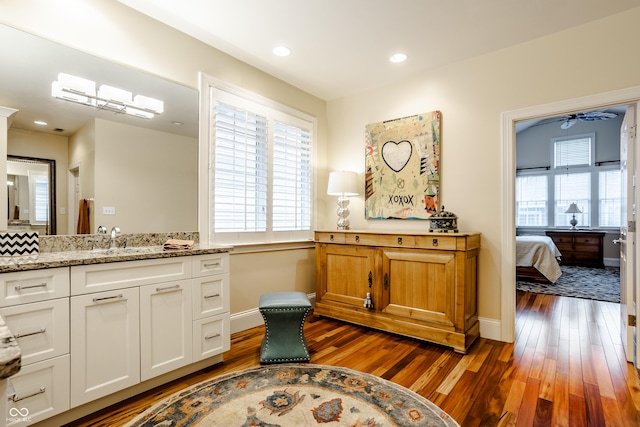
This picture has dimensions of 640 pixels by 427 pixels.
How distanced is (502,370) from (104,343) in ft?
8.95

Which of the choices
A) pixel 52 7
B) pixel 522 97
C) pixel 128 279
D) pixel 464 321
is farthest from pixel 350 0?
pixel 464 321

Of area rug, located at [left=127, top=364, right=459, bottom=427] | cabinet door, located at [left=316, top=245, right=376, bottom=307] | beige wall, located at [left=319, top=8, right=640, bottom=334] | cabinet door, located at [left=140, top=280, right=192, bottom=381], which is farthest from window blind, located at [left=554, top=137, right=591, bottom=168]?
cabinet door, located at [left=140, top=280, right=192, bottom=381]

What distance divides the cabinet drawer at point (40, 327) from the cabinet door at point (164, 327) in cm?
40

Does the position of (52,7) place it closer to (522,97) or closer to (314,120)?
(314,120)

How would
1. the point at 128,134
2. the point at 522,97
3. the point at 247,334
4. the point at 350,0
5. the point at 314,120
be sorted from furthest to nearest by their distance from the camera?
the point at 314,120, the point at 247,334, the point at 522,97, the point at 128,134, the point at 350,0

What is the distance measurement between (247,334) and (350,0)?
3.02m

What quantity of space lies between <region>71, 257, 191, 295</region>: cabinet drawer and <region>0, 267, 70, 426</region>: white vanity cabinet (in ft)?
0.24

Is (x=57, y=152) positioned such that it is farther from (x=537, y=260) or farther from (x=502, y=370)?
(x=537, y=260)

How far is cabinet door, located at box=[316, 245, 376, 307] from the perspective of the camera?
3.33m

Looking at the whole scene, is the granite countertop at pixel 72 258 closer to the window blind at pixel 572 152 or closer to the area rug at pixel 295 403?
the area rug at pixel 295 403

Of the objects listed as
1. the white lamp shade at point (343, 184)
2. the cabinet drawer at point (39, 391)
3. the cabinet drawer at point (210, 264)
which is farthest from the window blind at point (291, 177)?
the cabinet drawer at point (39, 391)

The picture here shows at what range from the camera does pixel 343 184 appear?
12.2 ft

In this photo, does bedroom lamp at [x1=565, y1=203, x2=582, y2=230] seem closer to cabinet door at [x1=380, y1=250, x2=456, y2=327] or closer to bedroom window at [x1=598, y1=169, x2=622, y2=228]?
bedroom window at [x1=598, y1=169, x2=622, y2=228]

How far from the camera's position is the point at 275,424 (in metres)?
1.78
